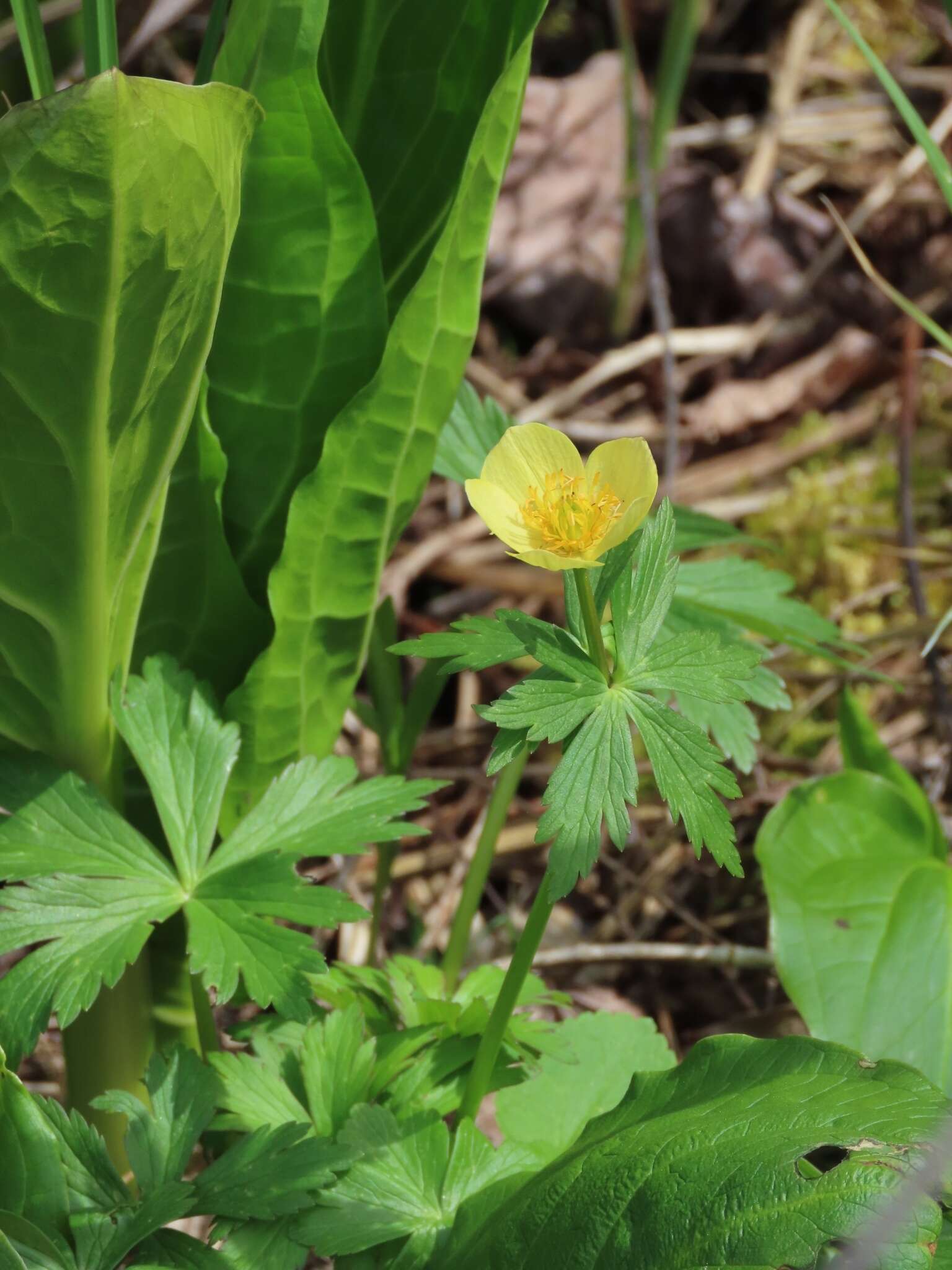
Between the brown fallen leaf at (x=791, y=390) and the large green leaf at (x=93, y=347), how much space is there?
2.01 metres

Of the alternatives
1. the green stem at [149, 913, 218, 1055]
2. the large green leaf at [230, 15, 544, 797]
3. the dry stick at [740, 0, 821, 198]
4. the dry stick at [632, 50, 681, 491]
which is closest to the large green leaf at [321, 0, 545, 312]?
the large green leaf at [230, 15, 544, 797]

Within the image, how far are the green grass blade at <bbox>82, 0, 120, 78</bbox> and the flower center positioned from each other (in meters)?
0.58

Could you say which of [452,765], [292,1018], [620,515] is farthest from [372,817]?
[452,765]

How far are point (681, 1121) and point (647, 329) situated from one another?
247 cm

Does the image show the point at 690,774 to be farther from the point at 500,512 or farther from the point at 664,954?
the point at 664,954

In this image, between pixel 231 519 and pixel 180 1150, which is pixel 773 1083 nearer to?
pixel 180 1150

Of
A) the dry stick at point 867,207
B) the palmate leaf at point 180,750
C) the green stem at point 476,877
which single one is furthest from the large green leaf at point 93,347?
the dry stick at point 867,207

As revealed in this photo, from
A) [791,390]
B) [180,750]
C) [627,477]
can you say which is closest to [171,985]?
[180,750]

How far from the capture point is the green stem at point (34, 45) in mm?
1118

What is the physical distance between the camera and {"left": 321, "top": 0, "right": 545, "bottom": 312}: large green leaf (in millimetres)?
1305

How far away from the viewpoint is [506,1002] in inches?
44.8

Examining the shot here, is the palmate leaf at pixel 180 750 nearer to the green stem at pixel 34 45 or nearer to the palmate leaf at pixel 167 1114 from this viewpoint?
the palmate leaf at pixel 167 1114

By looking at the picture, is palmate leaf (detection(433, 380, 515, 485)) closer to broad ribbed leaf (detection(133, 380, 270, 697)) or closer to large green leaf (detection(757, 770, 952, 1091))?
broad ribbed leaf (detection(133, 380, 270, 697))

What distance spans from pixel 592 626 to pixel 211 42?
0.79 meters
